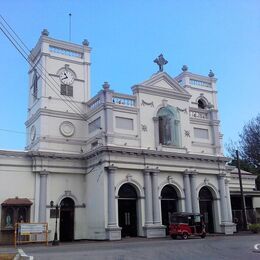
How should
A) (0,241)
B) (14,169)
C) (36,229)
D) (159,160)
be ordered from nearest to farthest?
(36,229) → (0,241) → (14,169) → (159,160)

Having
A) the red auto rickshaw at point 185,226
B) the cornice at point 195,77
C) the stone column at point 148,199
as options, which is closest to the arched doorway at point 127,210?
the stone column at point 148,199

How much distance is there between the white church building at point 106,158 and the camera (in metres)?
32.5

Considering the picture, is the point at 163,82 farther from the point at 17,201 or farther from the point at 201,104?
the point at 17,201

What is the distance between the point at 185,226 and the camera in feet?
101

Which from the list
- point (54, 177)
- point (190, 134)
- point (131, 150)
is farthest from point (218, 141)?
point (54, 177)

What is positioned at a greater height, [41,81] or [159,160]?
[41,81]

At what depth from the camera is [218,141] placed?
40.4m

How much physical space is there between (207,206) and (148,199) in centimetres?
819

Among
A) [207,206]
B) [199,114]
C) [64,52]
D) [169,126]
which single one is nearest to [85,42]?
[64,52]

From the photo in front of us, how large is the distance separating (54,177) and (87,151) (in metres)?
3.75

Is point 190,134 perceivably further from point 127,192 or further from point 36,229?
point 36,229

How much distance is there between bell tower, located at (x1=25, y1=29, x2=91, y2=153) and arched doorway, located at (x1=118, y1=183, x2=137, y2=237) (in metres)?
6.08

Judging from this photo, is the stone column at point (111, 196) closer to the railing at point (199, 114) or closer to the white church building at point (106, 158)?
the white church building at point (106, 158)

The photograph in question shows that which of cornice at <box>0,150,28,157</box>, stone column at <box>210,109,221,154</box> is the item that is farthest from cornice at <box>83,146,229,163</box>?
cornice at <box>0,150,28,157</box>
